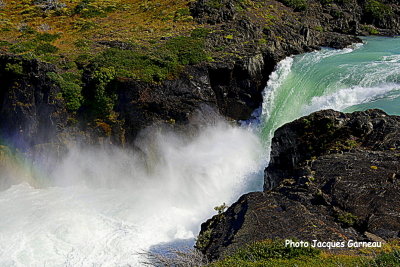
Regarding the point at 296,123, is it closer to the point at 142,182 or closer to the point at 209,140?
the point at 209,140

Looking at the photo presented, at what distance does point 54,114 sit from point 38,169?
432cm

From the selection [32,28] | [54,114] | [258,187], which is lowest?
[258,187]

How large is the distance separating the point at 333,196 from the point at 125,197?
14.9 m

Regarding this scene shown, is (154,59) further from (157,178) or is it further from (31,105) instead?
(31,105)

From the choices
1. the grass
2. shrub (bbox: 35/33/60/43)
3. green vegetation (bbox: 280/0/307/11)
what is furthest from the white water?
green vegetation (bbox: 280/0/307/11)

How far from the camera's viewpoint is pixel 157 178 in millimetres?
23359

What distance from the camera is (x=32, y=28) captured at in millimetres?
34031

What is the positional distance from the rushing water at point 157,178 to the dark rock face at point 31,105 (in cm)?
198

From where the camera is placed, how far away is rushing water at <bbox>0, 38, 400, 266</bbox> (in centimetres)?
1867

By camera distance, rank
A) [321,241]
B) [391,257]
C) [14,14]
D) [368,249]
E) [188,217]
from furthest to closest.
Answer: [14,14], [188,217], [321,241], [368,249], [391,257]

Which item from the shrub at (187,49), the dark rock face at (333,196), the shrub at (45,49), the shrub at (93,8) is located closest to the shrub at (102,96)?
the shrub at (187,49)

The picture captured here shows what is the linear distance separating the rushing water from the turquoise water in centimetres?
7

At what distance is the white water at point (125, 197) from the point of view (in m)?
17.8

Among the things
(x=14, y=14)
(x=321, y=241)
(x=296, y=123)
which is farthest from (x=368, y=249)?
(x=14, y=14)
